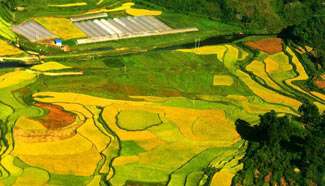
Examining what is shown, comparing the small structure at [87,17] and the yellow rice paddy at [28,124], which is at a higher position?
the small structure at [87,17]

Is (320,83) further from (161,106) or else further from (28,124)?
(28,124)

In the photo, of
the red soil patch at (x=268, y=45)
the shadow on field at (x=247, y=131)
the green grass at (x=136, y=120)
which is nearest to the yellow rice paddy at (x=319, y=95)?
the shadow on field at (x=247, y=131)

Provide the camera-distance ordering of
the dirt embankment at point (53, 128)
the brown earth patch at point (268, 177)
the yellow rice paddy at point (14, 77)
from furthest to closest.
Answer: the yellow rice paddy at point (14, 77) → the dirt embankment at point (53, 128) → the brown earth patch at point (268, 177)

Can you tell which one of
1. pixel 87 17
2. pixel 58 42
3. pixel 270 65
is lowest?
pixel 270 65

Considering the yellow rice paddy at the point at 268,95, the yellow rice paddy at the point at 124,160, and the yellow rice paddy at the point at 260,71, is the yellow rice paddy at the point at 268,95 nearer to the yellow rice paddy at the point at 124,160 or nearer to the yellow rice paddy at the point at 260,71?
the yellow rice paddy at the point at 260,71

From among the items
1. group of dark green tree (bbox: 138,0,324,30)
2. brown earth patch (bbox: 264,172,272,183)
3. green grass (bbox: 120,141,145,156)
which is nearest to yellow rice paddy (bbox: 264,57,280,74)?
group of dark green tree (bbox: 138,0,324,30)

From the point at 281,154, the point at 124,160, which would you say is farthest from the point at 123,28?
the point at 281,154

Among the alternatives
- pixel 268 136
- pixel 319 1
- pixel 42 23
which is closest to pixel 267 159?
pixel 268 136
